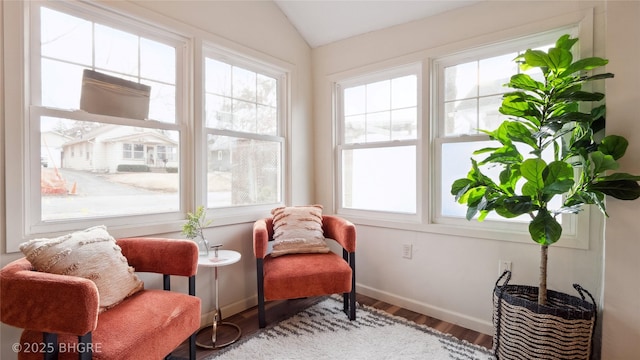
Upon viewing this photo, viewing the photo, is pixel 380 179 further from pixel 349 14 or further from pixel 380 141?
pixel 349 14

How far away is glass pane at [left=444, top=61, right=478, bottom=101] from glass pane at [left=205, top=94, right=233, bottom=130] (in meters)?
1.81

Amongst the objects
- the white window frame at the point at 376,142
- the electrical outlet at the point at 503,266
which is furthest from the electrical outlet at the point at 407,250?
the electrical outlet at the point at 503,266

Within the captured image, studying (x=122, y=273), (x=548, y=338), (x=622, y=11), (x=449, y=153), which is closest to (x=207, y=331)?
(x=122, y=273)

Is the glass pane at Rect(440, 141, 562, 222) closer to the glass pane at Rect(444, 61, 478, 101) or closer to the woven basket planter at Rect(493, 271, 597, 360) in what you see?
the glass pane at Rect(444, 61, 478, 101)

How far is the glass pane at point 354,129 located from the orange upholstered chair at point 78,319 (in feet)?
6.88

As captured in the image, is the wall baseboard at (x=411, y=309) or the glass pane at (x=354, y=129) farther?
the glass pane at (x=354, y=129)

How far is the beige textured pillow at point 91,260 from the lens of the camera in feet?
4.35

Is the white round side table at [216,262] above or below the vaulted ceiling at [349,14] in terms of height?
below

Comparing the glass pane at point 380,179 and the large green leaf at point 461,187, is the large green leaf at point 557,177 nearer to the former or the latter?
the large green leaf at point 461,187

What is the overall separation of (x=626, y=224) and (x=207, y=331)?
266 centimetres

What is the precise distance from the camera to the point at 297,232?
245 cm

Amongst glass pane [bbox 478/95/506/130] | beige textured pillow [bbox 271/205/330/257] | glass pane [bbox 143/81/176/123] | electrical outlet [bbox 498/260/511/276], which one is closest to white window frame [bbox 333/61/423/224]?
glass pane [bbox 478/95/506/130]

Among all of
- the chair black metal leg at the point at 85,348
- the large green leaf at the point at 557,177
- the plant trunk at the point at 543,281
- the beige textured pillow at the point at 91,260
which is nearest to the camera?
the chair black metal leg at the point at 85,348

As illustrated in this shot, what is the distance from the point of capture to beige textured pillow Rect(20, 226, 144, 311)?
4.35 feet
